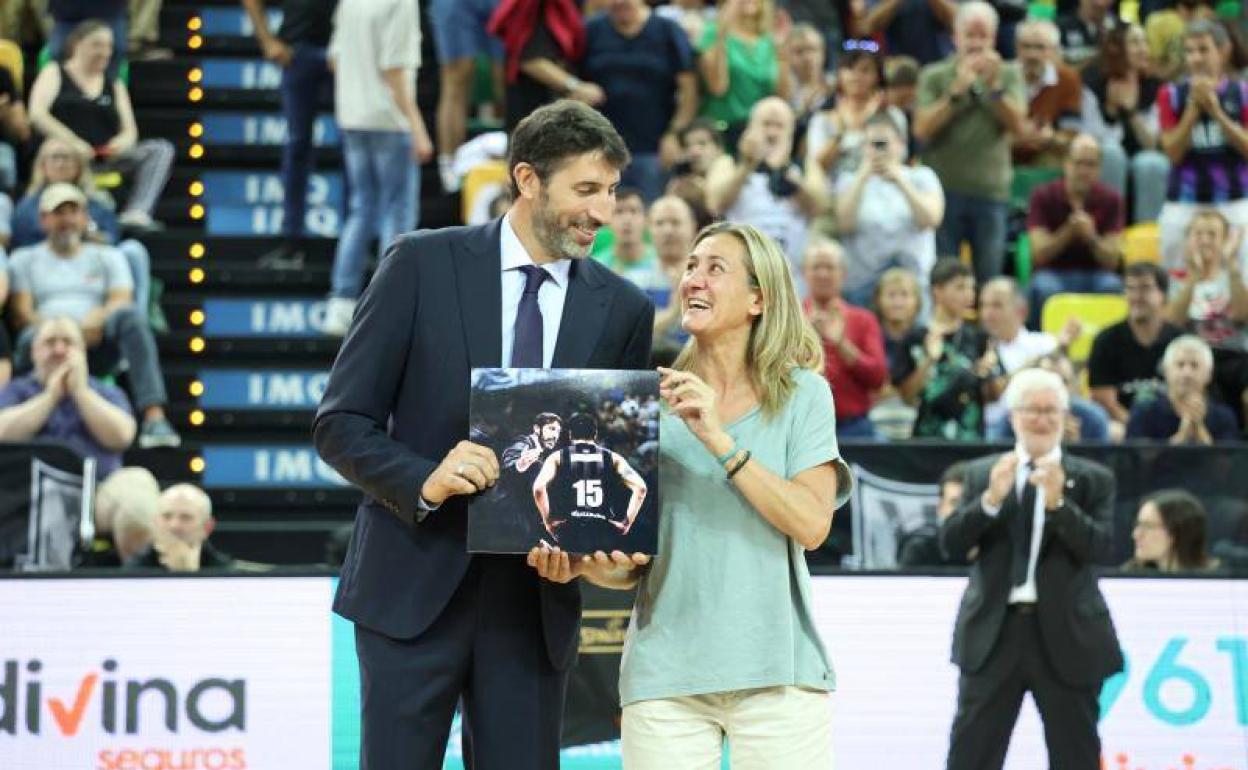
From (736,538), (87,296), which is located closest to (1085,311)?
(87,296)

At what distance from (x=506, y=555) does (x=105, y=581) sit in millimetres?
3412

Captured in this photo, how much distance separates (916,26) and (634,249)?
433cm

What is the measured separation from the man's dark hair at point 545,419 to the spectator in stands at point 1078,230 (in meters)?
8.64

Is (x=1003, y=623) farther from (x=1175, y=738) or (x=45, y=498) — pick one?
(x=45, y=498)

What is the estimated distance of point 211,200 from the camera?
1348 centimetres

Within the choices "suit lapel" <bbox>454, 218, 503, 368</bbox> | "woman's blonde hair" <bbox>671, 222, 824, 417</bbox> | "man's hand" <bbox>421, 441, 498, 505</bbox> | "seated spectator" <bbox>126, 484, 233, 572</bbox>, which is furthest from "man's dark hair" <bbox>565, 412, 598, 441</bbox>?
"seated spectator" <bbox>126, 484, 233, 572</bbox>

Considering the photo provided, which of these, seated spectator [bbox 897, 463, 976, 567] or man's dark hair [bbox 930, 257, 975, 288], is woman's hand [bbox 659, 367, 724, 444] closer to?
seated spectator [bbox 897, 463, 976, 567]

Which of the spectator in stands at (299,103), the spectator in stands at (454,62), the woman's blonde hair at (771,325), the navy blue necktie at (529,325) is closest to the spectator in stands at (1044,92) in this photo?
the spectator in stands at (454,62)

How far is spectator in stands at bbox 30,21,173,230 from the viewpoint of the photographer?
12719mm

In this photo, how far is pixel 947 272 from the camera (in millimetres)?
11180

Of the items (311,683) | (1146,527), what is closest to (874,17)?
(1146,527)

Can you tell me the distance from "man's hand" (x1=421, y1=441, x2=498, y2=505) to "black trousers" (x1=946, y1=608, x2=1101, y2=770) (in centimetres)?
365

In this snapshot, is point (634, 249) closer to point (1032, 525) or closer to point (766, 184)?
point (766, 184)

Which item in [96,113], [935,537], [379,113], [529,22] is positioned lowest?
[935,537]
